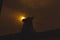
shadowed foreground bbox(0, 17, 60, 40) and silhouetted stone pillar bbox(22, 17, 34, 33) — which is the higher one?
silhouetted stone pillar bbox(22, 17, 34, 33)

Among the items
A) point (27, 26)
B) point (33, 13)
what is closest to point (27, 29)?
point (27, 26)

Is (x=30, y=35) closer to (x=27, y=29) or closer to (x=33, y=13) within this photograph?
(x=27, y=29)

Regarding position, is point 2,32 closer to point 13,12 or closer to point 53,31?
point 13,12

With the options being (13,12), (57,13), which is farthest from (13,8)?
(57,13)

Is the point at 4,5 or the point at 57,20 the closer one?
the point at 57,20

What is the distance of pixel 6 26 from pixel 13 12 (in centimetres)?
10

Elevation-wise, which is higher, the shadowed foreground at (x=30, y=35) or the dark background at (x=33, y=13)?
the dark background at (x=33, y=13)

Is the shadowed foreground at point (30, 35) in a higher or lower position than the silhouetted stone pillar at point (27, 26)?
lower

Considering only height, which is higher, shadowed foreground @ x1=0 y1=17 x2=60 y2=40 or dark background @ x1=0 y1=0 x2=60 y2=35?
dark background @ x1=0 y1=0 x2=60 y2=35

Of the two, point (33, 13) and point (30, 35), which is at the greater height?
point (33, 13)

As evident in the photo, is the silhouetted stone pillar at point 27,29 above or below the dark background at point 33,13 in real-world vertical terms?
below

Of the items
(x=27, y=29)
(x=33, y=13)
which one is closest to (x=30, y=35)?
(x=27, y=29)

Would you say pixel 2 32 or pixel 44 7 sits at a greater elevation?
pixel 44 7

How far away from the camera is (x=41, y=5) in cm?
77
